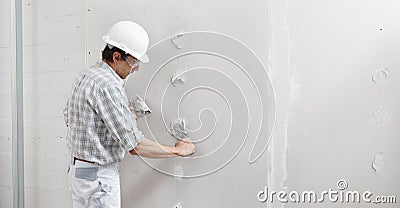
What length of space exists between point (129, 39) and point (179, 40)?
0.24 metres

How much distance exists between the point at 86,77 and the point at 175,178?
0.63m

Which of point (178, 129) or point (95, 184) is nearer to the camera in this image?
point (95, 184)

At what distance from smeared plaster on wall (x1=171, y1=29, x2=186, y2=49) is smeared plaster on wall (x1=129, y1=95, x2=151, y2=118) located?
0.32 m

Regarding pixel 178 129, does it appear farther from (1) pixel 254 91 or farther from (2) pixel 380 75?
(2) pixel 380 75

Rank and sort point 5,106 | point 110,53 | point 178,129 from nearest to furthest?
point 110,53 < point 178,129 < point 5,106

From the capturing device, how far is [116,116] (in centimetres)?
195

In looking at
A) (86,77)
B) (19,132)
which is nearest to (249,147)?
(86,77)

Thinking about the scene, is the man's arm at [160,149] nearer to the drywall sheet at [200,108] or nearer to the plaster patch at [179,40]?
the drywall sheet at [200,108]

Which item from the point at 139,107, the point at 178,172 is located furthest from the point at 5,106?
the point at 178,172

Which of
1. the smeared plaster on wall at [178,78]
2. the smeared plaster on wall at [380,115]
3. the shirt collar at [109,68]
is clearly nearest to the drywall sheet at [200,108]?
the smeared plaster on wall at [178,78]

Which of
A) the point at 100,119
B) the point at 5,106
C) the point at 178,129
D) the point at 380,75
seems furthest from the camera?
the point at 5,106

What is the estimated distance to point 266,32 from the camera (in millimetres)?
2016

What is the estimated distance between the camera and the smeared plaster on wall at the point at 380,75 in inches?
73.7

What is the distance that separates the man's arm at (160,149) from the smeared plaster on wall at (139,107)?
0.66ft
